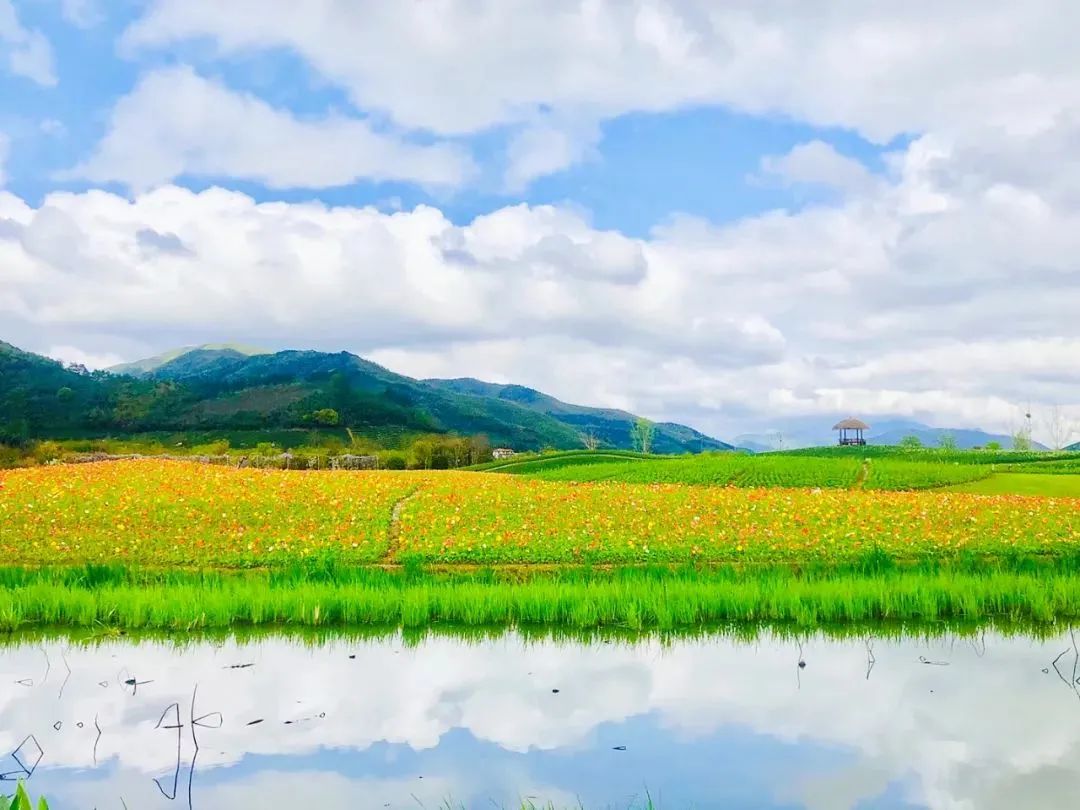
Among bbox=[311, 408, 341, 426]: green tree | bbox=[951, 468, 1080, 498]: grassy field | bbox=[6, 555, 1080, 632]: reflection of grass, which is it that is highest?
bbox=[311, 408, 341, 426]: green tree

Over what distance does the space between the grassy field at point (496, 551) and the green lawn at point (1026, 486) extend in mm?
9032

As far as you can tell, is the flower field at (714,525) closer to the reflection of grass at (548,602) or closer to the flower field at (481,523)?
the flower field at (481,523)

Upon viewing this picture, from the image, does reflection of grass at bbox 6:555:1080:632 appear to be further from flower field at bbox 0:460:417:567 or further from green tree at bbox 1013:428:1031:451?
green tree at bbox 1013:428:1031:451

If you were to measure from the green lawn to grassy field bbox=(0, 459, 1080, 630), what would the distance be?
29.6ft

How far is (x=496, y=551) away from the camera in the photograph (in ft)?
64.3

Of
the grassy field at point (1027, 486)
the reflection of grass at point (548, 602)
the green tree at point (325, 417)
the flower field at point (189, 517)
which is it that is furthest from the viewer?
the green tree at point (325, 417)

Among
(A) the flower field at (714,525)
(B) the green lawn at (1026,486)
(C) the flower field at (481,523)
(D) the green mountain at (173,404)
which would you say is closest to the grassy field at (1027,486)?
(B) the green lawn at (1026,486)

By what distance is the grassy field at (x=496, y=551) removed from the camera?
42.1ft

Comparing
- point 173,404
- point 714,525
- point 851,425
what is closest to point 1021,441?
point 851,425

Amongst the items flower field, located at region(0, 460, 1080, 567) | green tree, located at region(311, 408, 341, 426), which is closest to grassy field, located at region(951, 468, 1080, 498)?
flower field, located at region(0, 460, 1080, 567)

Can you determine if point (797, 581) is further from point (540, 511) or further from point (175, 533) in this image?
point (175, 533)

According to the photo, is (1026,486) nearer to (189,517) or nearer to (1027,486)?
(1027,486)

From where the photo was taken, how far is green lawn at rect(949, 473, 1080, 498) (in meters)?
32.9

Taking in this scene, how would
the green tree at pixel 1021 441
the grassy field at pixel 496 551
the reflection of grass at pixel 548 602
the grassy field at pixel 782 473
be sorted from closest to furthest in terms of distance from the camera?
the reflection of grass at pixel 548 602 → the grassy field at pixel 496 551 → the grassy field at pixel 782 473 → the green tree at pixel 1021 441
